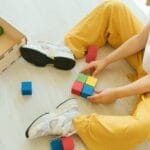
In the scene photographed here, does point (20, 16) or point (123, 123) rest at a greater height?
point (20, 16)

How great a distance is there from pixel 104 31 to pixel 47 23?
0.31m

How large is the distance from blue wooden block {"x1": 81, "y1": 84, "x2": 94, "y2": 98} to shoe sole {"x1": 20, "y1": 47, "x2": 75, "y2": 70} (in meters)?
0.12

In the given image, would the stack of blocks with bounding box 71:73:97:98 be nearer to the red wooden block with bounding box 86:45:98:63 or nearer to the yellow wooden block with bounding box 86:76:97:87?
the yellow wooden block with bounding box 86:76:97:87

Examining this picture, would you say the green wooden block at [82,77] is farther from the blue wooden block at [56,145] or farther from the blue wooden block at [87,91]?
the blue wooden block at [56,145]

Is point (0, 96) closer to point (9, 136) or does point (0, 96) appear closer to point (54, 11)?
point (9, 136)

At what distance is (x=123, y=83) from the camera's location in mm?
1383

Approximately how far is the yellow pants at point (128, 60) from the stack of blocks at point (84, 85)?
0.42 feet

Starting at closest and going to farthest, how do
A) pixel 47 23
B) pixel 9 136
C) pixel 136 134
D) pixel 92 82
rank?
1. pixel 136 134
2. pixel 9 136
3. pixel 92 82
4. pixel 47 23

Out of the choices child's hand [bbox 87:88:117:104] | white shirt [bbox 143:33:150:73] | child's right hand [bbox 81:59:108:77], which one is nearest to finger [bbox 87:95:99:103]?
child's hand [bbox 87:88:117:104]

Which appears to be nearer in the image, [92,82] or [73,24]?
[92,82]

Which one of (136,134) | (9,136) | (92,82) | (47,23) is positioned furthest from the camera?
(47,23)

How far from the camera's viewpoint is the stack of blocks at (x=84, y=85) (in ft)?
4.27

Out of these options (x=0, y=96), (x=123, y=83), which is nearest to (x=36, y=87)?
(x=0, y=96)

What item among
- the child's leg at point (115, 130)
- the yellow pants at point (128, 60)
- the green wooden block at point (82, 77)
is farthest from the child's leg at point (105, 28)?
the child's leg at point (115, 130)
